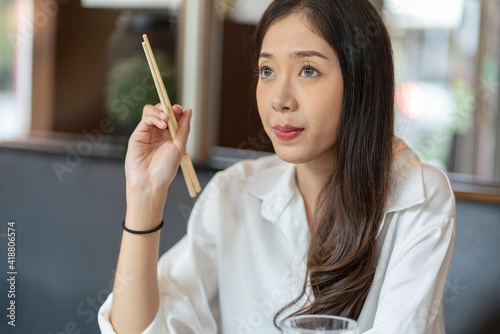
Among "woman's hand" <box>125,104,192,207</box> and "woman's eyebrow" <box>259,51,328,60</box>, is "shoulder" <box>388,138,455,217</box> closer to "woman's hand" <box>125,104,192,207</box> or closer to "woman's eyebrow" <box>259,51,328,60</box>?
"woman's eyebrow" <box>259,51,328,60</box>

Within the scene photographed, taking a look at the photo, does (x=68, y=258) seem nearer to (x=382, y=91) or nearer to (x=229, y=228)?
(x=229, y=228)

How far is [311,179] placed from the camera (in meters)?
1.30

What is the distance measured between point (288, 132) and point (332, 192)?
0.18m

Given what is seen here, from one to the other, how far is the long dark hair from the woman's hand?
315mm

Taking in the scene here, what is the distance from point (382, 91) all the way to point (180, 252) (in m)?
0.62

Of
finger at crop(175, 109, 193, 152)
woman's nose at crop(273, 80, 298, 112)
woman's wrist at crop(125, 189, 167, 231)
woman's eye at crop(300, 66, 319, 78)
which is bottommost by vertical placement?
woman's wrist at crop(125, 189, 167, 231)

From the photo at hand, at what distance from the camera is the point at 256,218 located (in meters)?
1.38

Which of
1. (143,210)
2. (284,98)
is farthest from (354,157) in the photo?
(143,210)

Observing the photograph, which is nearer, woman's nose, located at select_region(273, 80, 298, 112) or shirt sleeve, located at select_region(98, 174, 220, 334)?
woman's nose, located at select_region(273, 80, 298, 112)

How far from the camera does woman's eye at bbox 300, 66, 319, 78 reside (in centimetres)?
111

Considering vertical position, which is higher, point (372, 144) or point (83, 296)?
point (372, 144)

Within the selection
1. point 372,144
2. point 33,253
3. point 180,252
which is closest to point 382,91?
point 372,144

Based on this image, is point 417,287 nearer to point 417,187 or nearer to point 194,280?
point 417,187

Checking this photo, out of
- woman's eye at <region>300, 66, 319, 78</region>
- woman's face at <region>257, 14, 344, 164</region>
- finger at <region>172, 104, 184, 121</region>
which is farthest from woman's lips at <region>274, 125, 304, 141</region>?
finger at <region>172, 104, 184, 121</region>
